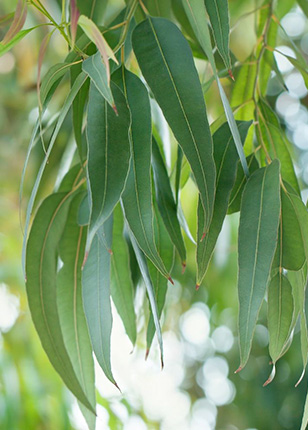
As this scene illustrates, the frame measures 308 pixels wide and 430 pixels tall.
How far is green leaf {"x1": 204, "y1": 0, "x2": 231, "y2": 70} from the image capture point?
0.41 metres

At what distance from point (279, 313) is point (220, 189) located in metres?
0.09

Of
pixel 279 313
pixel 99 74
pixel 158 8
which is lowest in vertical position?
pixel 279 313

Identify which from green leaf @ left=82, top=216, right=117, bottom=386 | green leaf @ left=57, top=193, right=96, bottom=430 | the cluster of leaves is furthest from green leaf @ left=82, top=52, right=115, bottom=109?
green leaf @ left=57, top=193, right=96, bottom=430

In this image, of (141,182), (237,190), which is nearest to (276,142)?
(237,190)

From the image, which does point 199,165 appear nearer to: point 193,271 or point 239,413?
point 193,271

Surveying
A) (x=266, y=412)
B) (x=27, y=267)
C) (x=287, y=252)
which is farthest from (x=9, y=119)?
(x=287, y=252)

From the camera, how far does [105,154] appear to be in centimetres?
39

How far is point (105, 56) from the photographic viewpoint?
313 millimetres

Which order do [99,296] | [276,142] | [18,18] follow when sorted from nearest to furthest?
1. [18,18]
2. [99,296]
3. [276,142]

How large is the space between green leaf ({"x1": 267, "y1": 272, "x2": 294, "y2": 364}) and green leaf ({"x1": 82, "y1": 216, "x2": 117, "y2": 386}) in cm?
11

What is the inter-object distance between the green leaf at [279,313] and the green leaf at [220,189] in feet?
0.21

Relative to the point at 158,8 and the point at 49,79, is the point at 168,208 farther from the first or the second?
the point at 158,8

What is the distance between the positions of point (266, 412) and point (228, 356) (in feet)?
1.26

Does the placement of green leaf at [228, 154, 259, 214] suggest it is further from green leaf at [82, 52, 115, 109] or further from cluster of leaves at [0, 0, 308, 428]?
green leaf at [82, 52, 115, 109]
